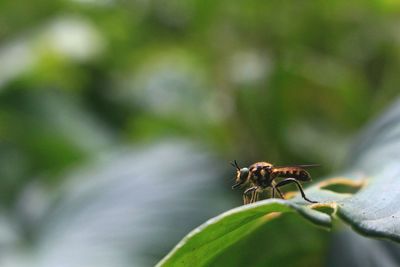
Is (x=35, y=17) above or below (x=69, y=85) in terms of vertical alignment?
above

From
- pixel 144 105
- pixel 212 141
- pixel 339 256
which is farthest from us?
pixel 144 105

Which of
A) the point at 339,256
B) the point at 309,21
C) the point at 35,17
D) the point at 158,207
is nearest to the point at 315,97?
the point at 309,21

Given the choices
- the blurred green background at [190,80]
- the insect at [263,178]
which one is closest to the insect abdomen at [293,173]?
the insect at [263,178]

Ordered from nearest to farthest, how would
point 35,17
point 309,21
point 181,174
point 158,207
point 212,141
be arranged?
point 158,207 < point 181,174 < point 212,141 < point 309,21 < point 35,17

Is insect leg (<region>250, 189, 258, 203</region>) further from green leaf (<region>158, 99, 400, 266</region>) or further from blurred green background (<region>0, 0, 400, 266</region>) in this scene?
blurred green background (<region>0, 0, 400, 266</region>)

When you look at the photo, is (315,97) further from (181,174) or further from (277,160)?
(181,174)

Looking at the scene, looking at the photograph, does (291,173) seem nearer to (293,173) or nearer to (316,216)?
(293,173)

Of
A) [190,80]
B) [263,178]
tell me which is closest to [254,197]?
[263,178]
